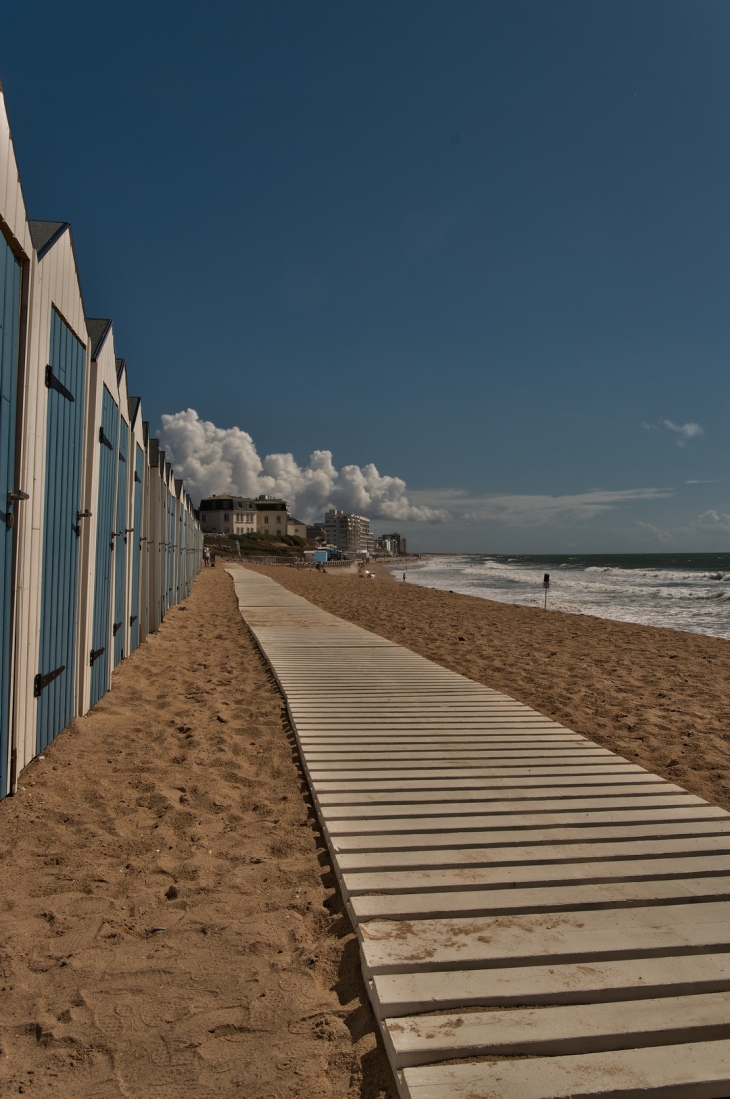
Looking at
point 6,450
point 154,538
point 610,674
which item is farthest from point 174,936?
point 154,538

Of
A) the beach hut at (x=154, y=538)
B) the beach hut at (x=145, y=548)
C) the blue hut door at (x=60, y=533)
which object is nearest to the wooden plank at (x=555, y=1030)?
the blue hut door at (x=60, y=533)

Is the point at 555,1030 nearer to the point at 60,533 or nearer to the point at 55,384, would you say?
the point at 60,533

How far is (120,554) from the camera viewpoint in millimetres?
6707

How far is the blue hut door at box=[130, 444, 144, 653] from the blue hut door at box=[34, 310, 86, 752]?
296cm

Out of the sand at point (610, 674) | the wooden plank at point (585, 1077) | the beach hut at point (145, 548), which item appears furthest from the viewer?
the beach hut at point (145, 548)

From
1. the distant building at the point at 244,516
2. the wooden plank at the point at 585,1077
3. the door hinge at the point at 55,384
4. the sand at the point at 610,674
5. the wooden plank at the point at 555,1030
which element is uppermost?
the distant building at the point at 244,516

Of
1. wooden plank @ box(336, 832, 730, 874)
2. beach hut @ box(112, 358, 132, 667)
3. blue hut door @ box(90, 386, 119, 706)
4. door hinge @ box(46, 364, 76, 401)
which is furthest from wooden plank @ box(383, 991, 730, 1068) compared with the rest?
beach hut @ box(112, 358, 132, 667)

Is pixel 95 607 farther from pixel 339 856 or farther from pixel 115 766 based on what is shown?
pixel 339 856

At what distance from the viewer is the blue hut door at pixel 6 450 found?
3.24m

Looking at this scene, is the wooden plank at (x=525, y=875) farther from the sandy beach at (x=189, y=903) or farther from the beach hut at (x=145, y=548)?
the beach hut at (x=145, y=548)

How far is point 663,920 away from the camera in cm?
240

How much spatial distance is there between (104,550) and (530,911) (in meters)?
4.68

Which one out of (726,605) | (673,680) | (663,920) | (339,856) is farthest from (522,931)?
(726,605)

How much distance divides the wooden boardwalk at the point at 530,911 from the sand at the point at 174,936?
0.16 metres
